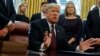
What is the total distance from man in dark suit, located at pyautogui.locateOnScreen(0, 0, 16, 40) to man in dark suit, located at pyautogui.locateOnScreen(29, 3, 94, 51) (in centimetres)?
46

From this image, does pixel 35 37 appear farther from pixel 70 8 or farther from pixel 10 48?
pixel 70 8

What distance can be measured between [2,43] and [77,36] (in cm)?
300

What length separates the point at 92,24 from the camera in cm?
491

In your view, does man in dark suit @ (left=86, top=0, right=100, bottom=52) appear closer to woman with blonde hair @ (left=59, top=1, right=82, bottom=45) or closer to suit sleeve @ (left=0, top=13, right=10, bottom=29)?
woman with blonde hair @ (left=59, top=1, right=82, bottom=45)

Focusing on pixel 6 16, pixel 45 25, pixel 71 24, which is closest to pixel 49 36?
pixel 45 25

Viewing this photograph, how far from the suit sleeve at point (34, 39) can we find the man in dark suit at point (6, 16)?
43cm

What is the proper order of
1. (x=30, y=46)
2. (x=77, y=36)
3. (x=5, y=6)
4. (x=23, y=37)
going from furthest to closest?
(x=77, y=36) < (x=30, y=46) < (x=5, y=6) < (x=23, y=37)

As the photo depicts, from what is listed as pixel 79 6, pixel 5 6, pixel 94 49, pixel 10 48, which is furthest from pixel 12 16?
pixel 79 6

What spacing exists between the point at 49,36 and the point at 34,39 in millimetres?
273

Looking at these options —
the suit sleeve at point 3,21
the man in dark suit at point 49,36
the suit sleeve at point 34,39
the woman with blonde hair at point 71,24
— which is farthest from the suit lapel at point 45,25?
the woman with blonde hair at point 71,24

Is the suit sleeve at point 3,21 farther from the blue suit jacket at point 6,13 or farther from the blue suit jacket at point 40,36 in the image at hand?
the blue suit jacket at point 40,36

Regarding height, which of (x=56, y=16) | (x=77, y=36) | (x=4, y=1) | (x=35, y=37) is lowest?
(x=77, y=36)

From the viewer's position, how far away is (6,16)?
10.8ft

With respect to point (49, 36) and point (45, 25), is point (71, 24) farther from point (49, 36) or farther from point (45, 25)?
point (49, 36)
